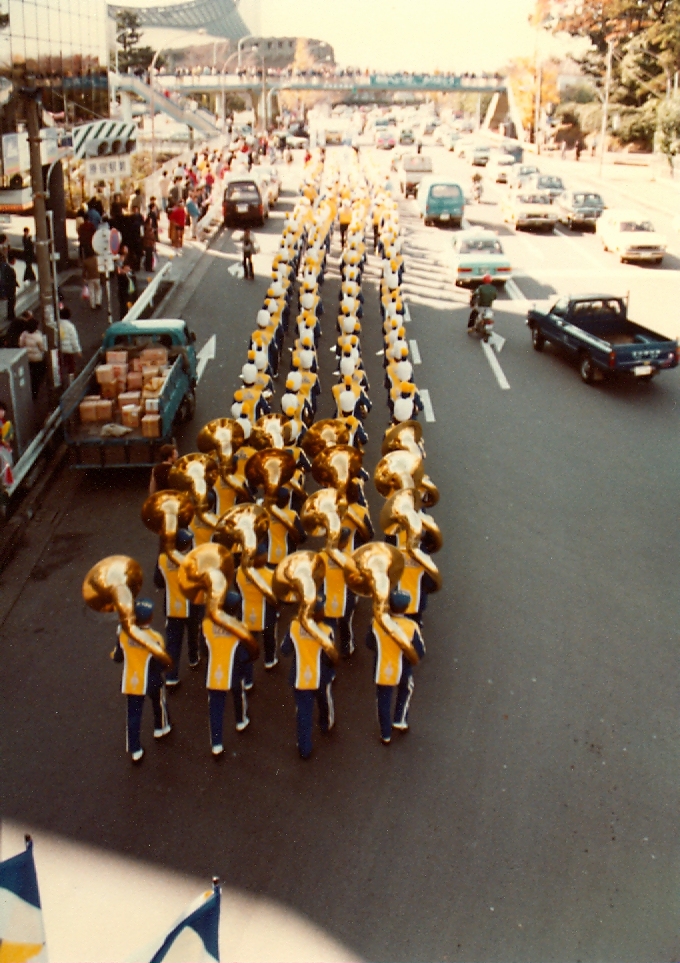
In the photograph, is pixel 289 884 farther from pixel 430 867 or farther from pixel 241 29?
pixel 241 29

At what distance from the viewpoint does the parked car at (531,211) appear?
31719 millimetres

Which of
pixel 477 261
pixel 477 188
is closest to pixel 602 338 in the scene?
pixel 477 261

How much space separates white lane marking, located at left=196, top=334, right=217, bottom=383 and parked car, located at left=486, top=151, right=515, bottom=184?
2977 cm

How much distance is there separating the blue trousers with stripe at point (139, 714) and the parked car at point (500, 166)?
135ft

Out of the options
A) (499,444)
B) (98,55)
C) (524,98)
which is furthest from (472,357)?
(524,98)

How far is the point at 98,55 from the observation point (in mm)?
27547

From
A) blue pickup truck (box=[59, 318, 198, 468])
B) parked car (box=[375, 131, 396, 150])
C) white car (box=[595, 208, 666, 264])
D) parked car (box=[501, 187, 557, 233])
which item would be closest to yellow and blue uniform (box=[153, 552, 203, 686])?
blue pickup truck (box=[59, 318, 198, 468])

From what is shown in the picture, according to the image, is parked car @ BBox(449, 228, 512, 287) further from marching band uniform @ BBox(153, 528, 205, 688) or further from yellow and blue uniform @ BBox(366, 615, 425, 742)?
yellow and blue uniform @ BBox(366, 615, 425, 742)

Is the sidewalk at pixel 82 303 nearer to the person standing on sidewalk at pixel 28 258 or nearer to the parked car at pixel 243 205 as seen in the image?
the person standing on sidewalk at pixel 28 258

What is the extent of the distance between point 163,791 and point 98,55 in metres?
25.7

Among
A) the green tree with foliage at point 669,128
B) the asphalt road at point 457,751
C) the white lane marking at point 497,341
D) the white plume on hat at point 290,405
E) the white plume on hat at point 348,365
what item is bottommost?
the asphalt road at point 457,751

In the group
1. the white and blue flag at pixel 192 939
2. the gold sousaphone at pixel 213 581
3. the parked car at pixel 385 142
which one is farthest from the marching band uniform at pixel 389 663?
the parked car at pixel 385 142

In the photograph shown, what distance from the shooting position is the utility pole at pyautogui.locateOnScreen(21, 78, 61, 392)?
14352 mm

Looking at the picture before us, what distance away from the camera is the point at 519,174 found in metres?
41.6
